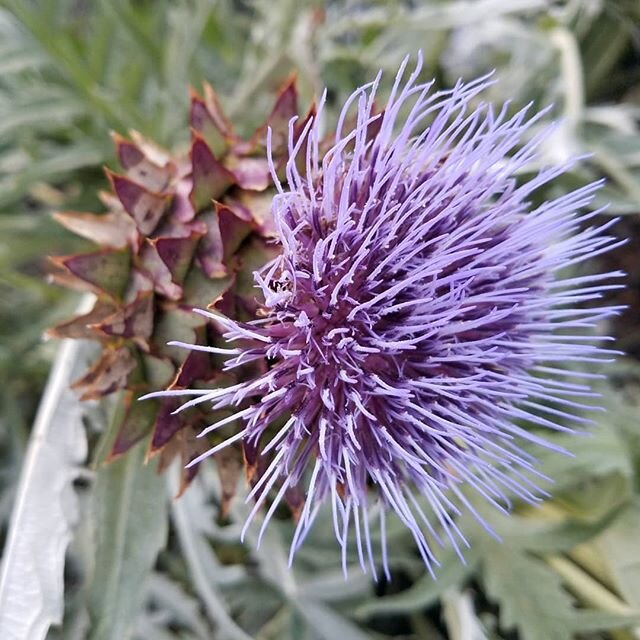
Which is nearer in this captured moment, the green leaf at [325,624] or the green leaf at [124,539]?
the green leaf at [124,539]

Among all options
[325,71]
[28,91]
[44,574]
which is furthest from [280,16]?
[44,574]

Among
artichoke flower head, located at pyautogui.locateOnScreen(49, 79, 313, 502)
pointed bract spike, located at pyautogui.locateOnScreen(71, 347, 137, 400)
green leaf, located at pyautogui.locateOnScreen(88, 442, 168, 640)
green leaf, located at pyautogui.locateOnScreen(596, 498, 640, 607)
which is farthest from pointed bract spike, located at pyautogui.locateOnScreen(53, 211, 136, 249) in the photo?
green leaf, located at pyautogui.locateOnScreen(596, 498, 640, 607)

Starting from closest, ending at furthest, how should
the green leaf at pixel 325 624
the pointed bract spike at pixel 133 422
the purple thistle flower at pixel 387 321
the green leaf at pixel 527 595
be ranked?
the purple thistle flower at pixel 387 321, the pointed bract spike at pixel 133 422, the green leaf at pixel 527 595, the green leaf at pixel 325 624

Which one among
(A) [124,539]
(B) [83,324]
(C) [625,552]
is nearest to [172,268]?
(B) [83,324]

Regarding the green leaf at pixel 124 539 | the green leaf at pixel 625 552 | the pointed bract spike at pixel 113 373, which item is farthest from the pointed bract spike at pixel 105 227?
the green leaf at pixel 625 552

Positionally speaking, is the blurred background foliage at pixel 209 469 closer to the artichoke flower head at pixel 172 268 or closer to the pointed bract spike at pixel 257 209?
the artichoke flower head at pixel 172 268

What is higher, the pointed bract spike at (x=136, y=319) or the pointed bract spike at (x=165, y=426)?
the pointed bract spike at (x=136, y=319)
